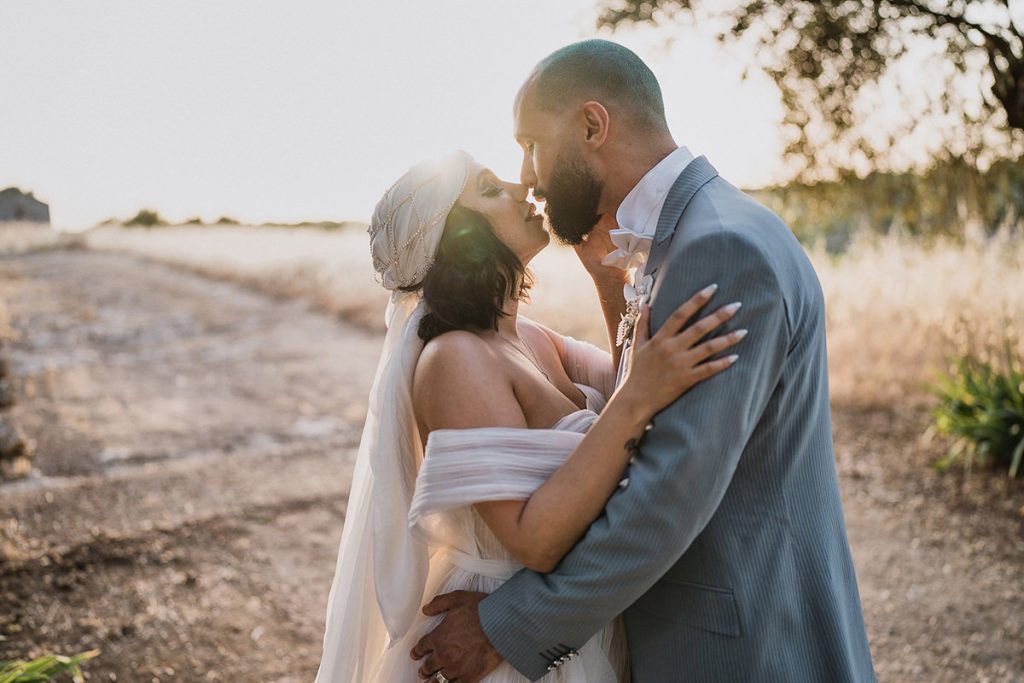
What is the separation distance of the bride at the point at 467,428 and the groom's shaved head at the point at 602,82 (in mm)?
346

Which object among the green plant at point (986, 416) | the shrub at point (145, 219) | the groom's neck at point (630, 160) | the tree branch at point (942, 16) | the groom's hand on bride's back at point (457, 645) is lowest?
the shrub at point (145, 219)

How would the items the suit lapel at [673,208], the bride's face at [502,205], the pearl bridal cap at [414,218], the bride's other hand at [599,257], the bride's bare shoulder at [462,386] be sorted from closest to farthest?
the suit lapel at [673,208], the bride's bare shoulder at [462,386], the pearl bridal cap at [414,218], the bride's face at [502,205], the bride's other hand at [599,257]

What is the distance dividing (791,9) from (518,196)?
5.91m

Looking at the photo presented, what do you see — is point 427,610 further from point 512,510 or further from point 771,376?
point 771,376

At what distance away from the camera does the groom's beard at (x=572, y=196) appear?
2.33m

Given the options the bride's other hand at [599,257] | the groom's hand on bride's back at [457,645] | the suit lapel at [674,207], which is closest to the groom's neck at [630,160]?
the suit lapel at [674,207]

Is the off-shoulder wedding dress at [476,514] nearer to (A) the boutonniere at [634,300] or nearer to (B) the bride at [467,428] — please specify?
(B) the bride at [467,428]

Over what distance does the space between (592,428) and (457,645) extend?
0.70m

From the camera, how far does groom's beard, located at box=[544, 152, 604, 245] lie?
2332 millimetres

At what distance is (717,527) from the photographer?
73.6 inches

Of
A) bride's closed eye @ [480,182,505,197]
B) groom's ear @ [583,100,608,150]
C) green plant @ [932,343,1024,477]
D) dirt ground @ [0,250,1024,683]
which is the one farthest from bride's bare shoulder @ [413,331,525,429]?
green plant @ [932,343,1024,477]

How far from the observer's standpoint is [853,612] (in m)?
2.05

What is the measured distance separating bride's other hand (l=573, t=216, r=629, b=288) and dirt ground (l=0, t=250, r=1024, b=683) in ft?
8.76

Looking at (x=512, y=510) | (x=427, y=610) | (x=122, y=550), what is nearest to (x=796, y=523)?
(x=512, y=510)
